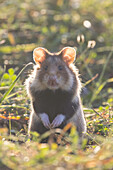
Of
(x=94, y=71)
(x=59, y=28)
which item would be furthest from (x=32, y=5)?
(x=94, y=71)

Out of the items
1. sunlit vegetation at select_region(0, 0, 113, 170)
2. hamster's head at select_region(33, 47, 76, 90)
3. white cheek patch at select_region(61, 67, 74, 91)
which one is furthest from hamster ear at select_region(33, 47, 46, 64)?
white cheek patch at select_region(61, 67, 74, 91)

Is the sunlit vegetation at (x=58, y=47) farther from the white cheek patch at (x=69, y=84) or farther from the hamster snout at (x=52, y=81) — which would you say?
the white cheek patch at (x=69, y=84)

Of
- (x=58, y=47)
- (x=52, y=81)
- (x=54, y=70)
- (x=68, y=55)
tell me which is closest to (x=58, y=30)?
(x=58, y=47)

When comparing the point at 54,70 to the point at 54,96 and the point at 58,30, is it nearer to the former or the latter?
the point at 54,96

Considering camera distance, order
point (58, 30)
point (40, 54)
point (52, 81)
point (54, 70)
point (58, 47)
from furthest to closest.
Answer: point (58, 30), point (58, 47), point (40, 54), point (54, 70), point (52, 81)

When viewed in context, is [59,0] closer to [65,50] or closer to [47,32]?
[47,32]

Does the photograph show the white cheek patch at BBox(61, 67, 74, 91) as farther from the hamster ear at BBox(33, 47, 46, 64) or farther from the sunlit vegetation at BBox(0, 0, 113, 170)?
the sunlit vegetation at BBox(0, 0, 113, 170)
